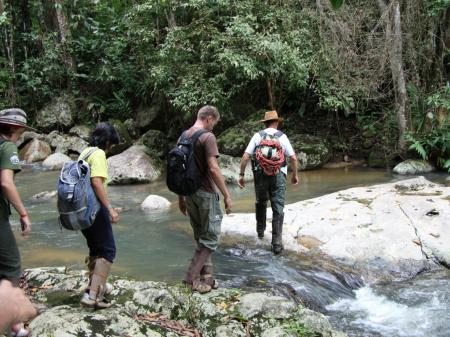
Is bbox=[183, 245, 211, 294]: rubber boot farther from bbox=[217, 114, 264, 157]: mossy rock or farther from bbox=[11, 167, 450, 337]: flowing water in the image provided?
bbox=[217, 114, 264, 157]: mossy rock

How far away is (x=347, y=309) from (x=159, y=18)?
12.5 m

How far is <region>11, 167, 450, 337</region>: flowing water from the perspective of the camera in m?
4.91

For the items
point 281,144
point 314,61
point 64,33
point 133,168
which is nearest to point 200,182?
point 281,144

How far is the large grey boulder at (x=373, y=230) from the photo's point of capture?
6.03 metres

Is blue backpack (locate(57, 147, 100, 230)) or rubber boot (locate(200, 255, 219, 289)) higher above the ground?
blue backpack (locate(57, 147, 100, 230))

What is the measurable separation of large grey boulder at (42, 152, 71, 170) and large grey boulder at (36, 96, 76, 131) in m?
3.30

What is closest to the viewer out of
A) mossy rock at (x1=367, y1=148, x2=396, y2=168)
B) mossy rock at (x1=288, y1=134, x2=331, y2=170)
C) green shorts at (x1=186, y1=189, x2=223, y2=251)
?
green shorts at (x1=186, y1=189, x2=223, y2=251)

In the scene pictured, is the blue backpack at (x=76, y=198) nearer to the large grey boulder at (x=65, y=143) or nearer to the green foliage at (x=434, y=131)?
the green foliage at (x=434, y=131)

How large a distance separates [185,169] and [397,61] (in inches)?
387

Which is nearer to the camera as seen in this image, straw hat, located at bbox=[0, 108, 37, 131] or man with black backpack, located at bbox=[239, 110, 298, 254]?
straw hat, located at bbox=[0, 108, 37, 131]

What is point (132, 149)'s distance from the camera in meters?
13.6

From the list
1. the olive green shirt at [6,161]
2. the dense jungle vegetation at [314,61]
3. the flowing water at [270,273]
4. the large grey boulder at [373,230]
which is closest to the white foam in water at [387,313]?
the flowing water at [270,273]

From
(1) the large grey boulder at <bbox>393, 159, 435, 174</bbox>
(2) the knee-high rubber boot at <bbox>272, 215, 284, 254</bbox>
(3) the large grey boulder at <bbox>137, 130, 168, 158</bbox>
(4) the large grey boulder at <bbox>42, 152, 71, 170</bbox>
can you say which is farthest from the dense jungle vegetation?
(2) the knee-high rubber boot at <bbox>272, 215, 284, 254</bbox>

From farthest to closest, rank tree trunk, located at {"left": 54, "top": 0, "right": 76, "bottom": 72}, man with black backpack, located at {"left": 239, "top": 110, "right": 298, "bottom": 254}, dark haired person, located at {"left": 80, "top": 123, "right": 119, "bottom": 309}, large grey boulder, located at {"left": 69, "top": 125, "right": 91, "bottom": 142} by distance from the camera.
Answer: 1. tree trunk, located at {"left": 54, "top": 0, "right": 76, "bottom": 72}
2. large grey boulder, located at {"left": 69, "top": 125, "right": 91, "bottom": 142}
3. man with black backpack, located at {"left": 239, "top": 110, "right": 298, "bottom": 254}
4. dark haired person, located at {"left": 80, "top": 123, "right": 119, "bottom": 309}
